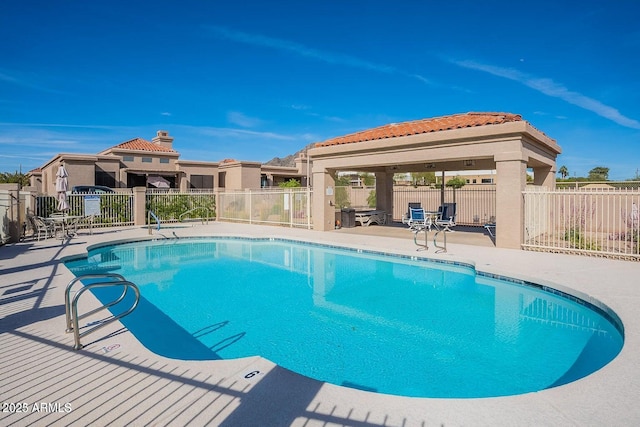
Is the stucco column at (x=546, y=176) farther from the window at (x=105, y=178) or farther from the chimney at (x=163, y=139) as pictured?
the chimney at (x=163, y=139)

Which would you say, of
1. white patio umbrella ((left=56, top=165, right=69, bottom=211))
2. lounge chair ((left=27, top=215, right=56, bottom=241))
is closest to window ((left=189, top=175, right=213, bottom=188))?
white patio umbrella ((left=56, top=165, right=69, bottom=211))

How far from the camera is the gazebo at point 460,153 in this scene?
11500mm

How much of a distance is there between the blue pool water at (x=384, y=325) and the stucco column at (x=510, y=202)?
9.01 feet

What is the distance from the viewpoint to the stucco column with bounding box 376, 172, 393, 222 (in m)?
21.4

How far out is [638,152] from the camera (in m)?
36.2

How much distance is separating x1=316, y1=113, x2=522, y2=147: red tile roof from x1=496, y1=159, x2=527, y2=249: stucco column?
1502 millimetres

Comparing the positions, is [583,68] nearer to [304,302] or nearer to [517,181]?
[517,181]

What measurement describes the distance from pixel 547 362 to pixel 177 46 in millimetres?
23881

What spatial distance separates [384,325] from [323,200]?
36.4 ft

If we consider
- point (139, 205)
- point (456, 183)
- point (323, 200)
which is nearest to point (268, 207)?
point (323, 200)

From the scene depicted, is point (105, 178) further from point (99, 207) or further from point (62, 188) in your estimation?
point (62, 188)

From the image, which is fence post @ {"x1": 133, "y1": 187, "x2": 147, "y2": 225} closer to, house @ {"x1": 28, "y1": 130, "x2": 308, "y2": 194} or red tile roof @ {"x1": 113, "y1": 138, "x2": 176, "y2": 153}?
house @ {"x1": 28, "y1": 130, "x2": 308, "y2": 194}

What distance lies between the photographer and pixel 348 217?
62.0 ft

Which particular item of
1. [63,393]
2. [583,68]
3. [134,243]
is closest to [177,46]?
[134,243]
